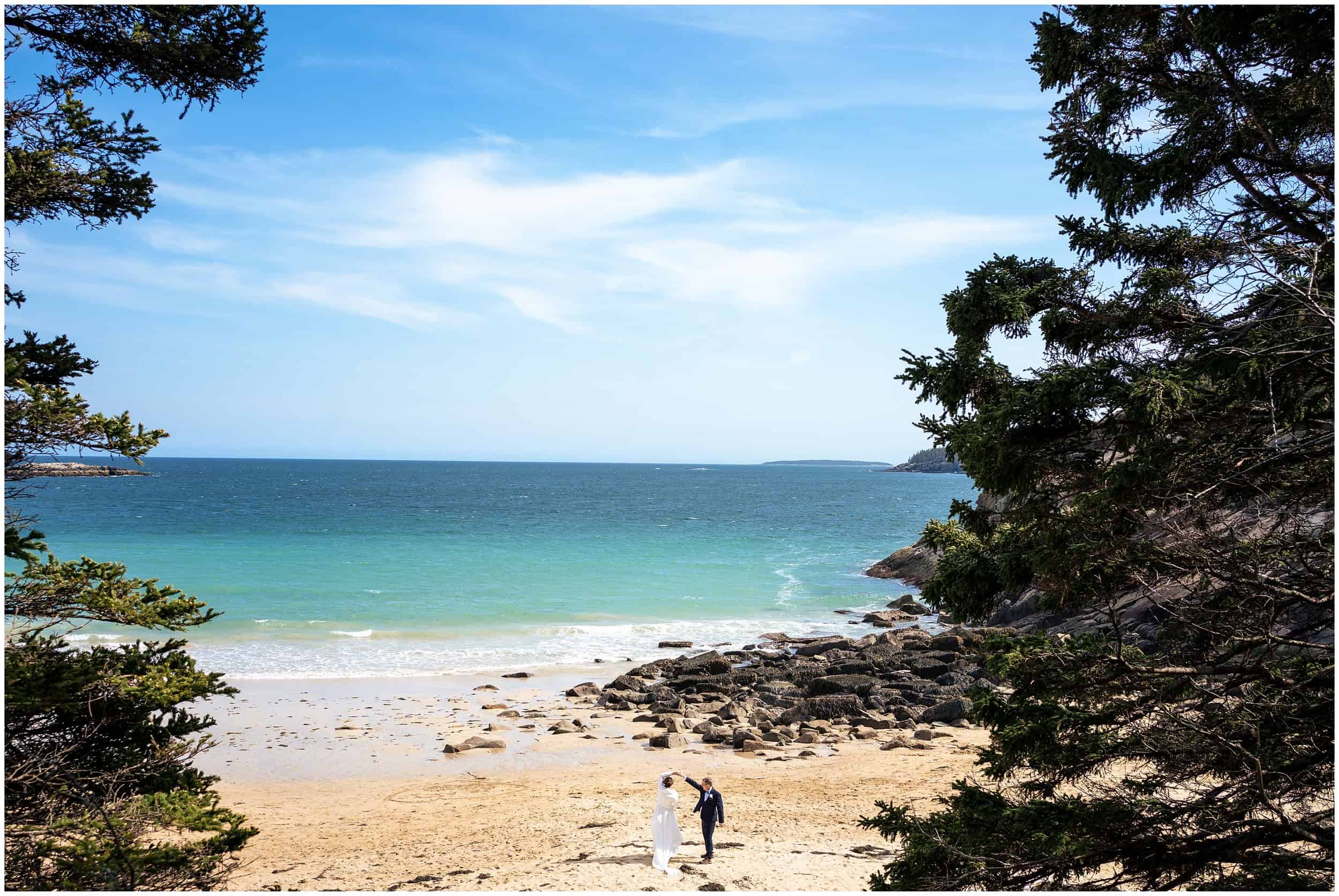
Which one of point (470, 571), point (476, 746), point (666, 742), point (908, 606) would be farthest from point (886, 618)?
point (470, 571)

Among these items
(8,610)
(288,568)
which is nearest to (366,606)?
(288,568)

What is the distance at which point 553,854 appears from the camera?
1224 cm

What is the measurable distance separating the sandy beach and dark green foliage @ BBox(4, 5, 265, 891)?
4.74 m

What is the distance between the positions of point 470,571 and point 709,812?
3626 cm

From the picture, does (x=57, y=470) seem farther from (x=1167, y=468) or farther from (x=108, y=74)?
(x=1167, y=468)

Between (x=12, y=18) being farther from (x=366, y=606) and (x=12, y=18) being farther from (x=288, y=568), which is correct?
(x=288, y=568)

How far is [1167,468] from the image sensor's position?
18.4 feet

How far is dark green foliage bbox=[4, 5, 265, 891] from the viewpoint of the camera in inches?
244

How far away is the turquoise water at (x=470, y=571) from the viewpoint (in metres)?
29.4

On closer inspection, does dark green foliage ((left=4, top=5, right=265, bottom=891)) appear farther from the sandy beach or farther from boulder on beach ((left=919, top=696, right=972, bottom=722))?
boulder on beach ((left=919, top=696, right=972, bottom=722))

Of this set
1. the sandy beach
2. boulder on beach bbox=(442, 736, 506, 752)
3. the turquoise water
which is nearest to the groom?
the sandy beach

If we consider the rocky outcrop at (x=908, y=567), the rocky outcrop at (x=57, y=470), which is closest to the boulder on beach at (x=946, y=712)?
the rocky outcrop at (x=57, y=470)

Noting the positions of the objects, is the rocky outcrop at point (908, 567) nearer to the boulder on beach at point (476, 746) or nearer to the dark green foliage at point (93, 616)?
the boulder on beach at point (476, 746)

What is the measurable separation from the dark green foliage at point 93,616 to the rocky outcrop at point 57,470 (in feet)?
0.11
